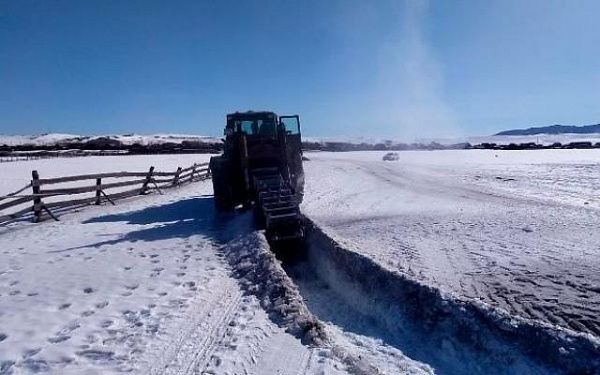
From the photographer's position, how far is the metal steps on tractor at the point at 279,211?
1086 cm

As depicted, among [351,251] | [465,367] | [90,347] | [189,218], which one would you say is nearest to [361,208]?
[189,218]

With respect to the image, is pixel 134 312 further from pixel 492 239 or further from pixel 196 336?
pixel 492 239

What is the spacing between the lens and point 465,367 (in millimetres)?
5168

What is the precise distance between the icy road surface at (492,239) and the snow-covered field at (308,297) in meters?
0.06

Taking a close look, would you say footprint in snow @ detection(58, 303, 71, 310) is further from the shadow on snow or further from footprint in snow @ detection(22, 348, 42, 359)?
the shadow on snow

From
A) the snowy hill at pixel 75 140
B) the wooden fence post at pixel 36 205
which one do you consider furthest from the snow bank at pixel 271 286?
the snowy hill at pixel 75 140

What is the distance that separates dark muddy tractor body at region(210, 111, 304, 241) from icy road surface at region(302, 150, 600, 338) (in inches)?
76.0

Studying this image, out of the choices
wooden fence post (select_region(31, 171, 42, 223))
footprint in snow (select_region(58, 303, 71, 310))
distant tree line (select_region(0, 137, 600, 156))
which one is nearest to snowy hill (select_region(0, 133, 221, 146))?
distant tree line (select_region(0, 137, 600, 156))

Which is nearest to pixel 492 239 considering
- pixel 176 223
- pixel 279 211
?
pixel 279 211

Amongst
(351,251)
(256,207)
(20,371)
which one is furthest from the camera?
(256,207)

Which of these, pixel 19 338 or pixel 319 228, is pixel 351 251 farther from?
pixel 19 338

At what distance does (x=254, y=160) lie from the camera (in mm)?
14266

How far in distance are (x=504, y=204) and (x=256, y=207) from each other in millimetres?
9299

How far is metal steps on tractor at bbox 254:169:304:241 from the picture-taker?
35.6 ft
